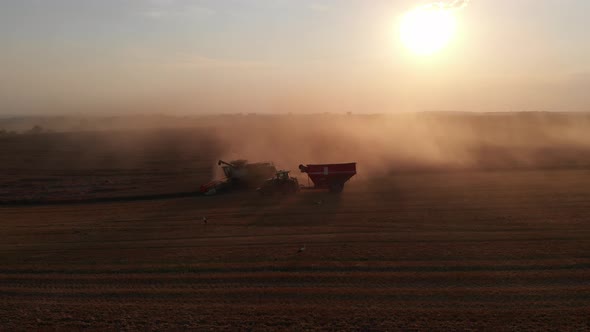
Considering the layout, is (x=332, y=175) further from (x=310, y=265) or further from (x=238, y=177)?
(x=310, y=265)

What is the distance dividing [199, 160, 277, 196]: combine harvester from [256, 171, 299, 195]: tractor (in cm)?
213

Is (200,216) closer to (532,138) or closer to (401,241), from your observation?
(401,241)

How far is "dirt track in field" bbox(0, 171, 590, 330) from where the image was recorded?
7.98m

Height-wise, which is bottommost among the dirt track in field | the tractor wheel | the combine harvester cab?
the dirt track in field

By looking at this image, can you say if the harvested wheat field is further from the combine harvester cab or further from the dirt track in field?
the combine harvester cab


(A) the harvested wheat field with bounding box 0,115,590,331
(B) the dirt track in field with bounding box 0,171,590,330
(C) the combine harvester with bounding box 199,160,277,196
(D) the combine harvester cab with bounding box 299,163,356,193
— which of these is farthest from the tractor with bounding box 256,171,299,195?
(C) the combine harvester with bounding box 199,160,277,196

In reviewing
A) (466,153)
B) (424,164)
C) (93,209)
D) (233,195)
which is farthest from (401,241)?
(466,153)

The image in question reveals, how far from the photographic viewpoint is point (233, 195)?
2034 cm

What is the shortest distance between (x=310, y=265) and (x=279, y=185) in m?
9.20

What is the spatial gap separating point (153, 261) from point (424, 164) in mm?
20611

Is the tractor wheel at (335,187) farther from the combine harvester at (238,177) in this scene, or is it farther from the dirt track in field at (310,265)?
the combine harvester at (238,177)

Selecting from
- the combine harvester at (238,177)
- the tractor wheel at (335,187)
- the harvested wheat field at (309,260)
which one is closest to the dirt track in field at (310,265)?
the harvested wheat field at (309,260)

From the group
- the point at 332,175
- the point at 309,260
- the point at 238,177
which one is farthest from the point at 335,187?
the point at 309,260

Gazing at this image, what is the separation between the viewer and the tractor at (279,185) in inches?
765
